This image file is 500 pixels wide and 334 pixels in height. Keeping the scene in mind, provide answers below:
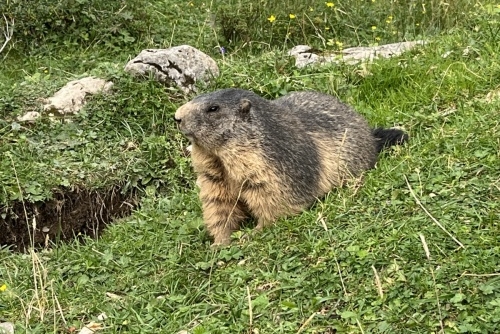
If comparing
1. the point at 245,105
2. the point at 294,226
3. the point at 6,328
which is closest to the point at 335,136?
the point at 245,105

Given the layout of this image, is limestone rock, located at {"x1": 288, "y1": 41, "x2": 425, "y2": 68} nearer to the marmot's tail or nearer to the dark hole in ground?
the marmot's tail

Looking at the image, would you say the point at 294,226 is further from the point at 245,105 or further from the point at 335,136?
the point at 335,136

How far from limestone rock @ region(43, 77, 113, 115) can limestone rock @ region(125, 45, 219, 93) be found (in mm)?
329

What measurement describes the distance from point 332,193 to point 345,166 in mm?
288

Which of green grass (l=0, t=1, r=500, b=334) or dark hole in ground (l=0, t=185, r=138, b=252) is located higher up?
green grass (l=0, t=1, r=500, b=334)

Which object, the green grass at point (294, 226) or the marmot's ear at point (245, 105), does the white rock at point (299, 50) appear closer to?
the green grass at point (294, 226)

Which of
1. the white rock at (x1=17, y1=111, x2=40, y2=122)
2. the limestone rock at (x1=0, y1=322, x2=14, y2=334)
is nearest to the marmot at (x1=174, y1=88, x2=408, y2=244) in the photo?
the limestone rock at (x1=0, y1=322, x2=14, y2=334)

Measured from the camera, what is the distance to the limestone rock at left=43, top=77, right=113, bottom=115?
7.09m

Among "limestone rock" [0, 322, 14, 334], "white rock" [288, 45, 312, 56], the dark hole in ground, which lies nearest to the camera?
A: "limestone rock" [0, 322, 14, 334]

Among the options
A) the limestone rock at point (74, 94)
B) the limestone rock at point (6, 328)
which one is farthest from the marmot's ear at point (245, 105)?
the limestone rock at point (74, 94)

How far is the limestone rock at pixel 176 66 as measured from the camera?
23.8 feet

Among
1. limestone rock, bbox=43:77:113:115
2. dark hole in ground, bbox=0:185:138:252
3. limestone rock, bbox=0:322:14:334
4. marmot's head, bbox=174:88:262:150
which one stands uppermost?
marmot's head, bbox=174:88:262:150

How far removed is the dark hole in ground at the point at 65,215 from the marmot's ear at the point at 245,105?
193 centimetres

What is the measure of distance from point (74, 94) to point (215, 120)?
8.67 feet
